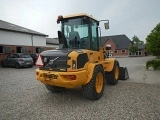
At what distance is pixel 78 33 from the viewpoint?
638 centimetres

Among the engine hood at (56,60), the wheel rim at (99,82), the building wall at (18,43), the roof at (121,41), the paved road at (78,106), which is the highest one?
the roof at (121,41)

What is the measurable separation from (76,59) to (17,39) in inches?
855

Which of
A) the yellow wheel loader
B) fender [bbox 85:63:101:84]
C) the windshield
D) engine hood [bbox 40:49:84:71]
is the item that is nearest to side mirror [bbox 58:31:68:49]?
the yellow wheel loader

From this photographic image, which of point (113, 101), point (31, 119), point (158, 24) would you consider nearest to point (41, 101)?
point (31, 119)

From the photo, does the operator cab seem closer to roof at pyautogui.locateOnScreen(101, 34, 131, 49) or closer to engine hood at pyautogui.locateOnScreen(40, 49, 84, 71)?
engine hood at pyautogui.locateOnScreen(40, 49, 84, 71)

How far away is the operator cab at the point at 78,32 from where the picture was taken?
6.32m

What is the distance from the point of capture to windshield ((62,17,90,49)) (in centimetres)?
632

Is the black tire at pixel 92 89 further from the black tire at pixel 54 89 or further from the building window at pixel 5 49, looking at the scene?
the building window at pixel 5 49

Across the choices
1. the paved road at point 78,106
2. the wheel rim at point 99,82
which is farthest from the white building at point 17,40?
the wheel rim at point 99,82

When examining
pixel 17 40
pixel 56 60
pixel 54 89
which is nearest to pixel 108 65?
pixel 54 89

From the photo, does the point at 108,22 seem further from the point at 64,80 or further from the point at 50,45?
the point at 50,45

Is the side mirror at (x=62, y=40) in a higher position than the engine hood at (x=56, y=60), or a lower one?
higher

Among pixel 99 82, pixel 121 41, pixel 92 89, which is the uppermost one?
pixel 121 41

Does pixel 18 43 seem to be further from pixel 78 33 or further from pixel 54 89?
pixel 78 33
